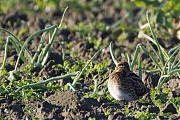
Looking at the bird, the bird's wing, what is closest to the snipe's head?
the bird

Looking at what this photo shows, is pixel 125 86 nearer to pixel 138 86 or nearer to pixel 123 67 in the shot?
pixel 138 86

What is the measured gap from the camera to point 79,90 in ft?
26.0

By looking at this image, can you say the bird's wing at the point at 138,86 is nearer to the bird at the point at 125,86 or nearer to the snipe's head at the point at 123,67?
the bird at the point at 125,86

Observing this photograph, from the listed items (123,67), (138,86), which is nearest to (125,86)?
(138,86)

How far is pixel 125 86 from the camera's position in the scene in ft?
24.3

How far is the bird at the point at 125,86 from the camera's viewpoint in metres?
7.32

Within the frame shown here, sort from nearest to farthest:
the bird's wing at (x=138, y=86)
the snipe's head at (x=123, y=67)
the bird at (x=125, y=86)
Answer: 1. the bird at (x=125, y=86)
2. the bird's wing at (x=138, y=86)
3. the snipe's head at (x=123, y=67)

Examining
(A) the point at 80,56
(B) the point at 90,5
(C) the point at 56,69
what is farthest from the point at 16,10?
(C) the point at 56,69

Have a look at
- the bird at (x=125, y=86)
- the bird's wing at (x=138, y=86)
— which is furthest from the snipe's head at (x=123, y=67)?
the bird's wing at (x=138, y=86)

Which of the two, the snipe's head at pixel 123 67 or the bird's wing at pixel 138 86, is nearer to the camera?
the bird's wing at pixel 138 86

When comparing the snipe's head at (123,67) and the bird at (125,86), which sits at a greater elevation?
the snipe's head at (123,67)

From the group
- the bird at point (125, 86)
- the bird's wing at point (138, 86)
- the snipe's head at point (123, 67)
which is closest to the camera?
the bird at point (125, 86)

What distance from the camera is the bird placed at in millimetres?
7320

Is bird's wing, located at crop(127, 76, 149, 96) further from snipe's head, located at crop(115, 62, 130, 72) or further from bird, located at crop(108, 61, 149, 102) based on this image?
snipe's head, located at crop(115, 62, 130, 72)
